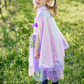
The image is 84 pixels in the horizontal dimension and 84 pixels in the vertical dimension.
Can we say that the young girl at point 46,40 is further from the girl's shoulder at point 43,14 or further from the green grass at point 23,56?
the green grass at point 23,56

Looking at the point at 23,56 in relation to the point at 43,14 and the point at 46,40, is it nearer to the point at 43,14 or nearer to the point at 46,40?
the point at 46,40

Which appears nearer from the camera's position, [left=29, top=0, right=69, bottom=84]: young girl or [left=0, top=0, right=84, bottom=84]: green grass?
[left=29, top=0, right=69, bottom=84]: young girl

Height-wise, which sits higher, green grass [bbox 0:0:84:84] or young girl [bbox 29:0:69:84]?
young girl [bbox 29:0:69:84]

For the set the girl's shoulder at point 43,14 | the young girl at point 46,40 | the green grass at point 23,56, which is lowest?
the green grass at point 23,56

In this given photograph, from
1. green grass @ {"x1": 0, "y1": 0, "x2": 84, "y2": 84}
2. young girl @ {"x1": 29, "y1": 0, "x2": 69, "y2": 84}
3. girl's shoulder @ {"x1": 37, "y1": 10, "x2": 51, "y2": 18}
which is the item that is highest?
girl's shoulder @ {"x1": 37, "y1": 10, "x2": 51, "y2": 18}

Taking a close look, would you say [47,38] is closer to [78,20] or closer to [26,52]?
[26,52]

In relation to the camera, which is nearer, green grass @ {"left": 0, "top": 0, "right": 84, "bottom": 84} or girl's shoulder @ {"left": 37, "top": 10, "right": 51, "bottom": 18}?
girl's shoulder @ {"left": 37, "top": 10, "right": 51, "bottom": 18}

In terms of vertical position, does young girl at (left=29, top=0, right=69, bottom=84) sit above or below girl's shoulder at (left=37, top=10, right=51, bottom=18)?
below

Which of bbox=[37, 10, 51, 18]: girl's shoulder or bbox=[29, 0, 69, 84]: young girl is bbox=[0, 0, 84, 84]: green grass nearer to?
bbox=[29, 0, 69, 84]: young girl

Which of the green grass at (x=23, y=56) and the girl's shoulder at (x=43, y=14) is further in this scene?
the green grass at (x=23, y=56)

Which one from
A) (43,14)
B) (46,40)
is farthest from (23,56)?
(43,14)

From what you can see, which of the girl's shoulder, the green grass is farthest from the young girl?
the green grass

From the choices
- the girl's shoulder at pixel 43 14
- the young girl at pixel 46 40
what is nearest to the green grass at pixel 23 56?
the young girl at pixel 46 40

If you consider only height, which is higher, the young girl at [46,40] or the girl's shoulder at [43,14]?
the girl's shoulder at [43,14]
